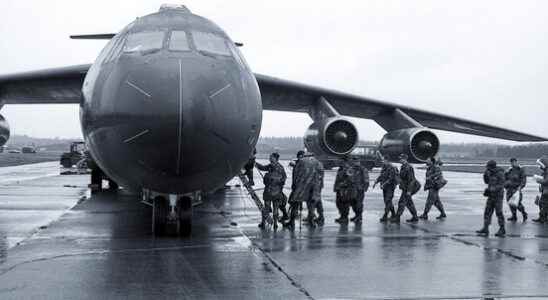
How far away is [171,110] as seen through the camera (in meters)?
7.25

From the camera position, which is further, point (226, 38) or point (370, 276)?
point (226, 38)

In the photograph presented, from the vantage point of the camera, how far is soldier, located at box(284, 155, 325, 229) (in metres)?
11.7

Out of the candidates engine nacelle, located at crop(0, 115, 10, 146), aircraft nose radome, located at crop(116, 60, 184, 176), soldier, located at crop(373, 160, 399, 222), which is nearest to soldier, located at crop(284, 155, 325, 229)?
soldier, located at crop(373, 160, 399, 222)

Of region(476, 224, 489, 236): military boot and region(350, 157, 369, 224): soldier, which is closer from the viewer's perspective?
region(476, 224, 489, 236): military boot

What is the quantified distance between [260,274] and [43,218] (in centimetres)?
695

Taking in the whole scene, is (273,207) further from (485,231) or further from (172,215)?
(485,231)

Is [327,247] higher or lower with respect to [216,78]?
lower

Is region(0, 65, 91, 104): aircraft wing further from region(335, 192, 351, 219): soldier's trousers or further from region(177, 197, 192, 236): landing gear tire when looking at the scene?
region(335, 192, 351, 219): soldier's trousers

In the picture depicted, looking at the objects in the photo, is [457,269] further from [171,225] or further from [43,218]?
Result: [43,218]

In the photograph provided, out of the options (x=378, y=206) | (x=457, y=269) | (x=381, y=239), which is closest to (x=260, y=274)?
(x=457, y=269)

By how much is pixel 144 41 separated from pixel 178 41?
1.63ft

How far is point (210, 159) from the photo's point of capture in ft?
25.4

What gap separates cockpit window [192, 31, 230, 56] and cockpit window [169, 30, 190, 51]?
152 millimetres

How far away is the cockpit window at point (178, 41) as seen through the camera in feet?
27.5
